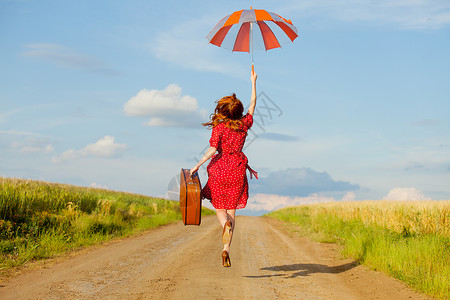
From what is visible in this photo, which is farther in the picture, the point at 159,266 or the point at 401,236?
the point at 401,236

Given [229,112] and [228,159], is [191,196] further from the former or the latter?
[229,112]

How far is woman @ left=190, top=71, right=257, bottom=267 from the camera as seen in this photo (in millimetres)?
7523

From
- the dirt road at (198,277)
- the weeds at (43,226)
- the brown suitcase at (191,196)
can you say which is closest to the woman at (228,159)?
the brown suitcase at (191,196)

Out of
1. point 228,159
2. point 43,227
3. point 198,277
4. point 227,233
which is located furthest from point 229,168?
point 43,227

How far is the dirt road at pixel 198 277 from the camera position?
22.9 ft

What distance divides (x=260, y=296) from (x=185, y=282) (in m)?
1.44

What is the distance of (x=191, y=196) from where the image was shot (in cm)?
790

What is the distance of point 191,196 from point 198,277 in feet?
4.93

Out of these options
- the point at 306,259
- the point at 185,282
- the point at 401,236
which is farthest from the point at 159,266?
the point at 401,236

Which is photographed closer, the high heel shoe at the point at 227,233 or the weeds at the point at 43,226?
the high heel shoe at the point at 227,233

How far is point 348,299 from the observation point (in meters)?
7.07

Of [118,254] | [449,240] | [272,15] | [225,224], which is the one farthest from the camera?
[449,240]

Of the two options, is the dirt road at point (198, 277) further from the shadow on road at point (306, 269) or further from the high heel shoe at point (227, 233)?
the high heel shoe at point (227, 233)

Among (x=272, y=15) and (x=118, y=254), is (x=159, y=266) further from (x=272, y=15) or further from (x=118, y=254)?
(x=272, y=15)
